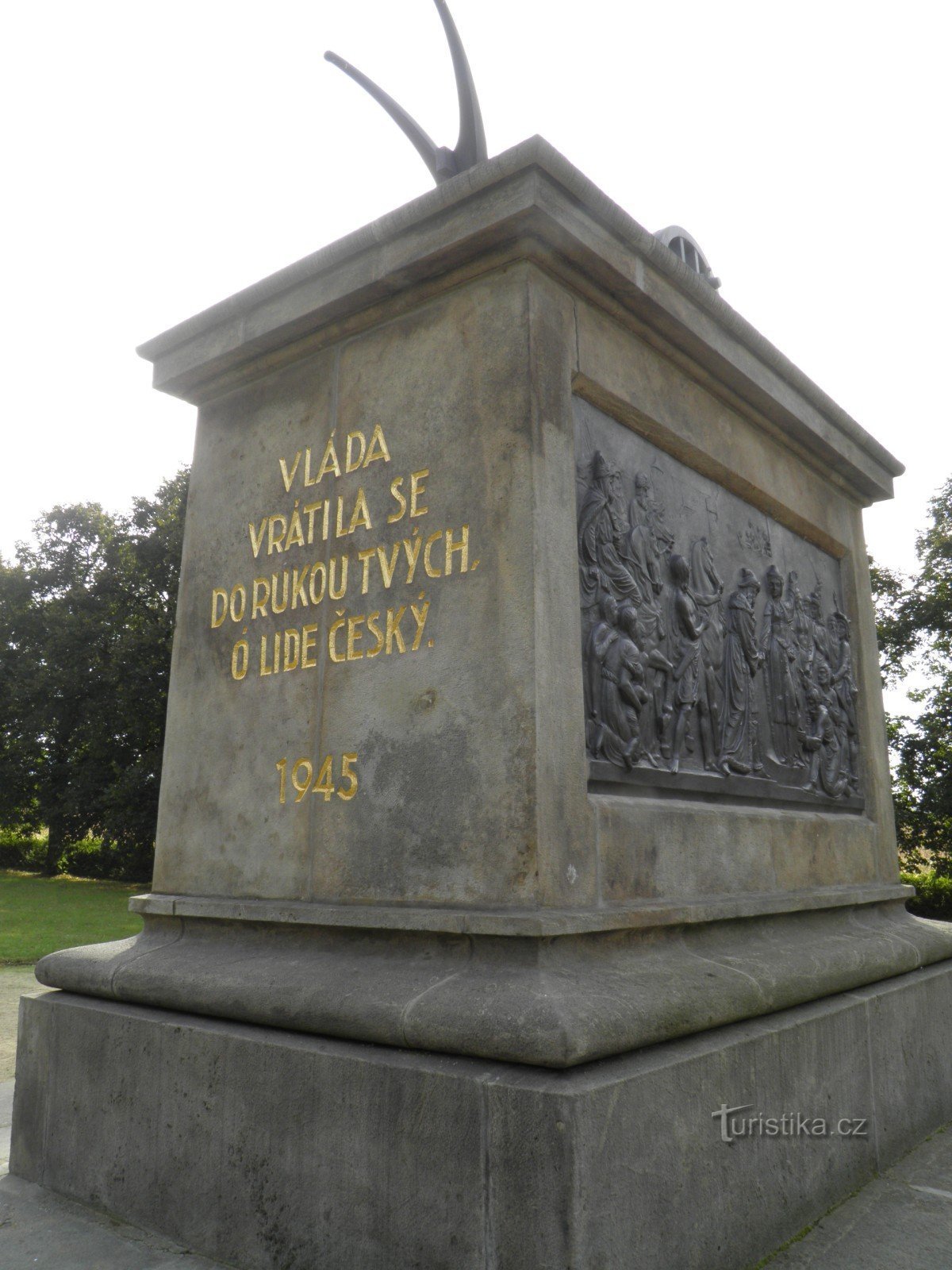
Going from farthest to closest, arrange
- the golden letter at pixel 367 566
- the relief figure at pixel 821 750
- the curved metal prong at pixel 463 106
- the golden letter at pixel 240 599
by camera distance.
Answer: the relief figure at pixel 821 750, the curved metal prong at pixel 463 106, the golden letter at pixel 240 599, the golden letter at pixel 367 566

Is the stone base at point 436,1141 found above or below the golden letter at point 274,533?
below

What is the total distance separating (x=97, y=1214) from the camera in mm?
3740

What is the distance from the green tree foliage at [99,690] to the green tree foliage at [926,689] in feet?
67.7

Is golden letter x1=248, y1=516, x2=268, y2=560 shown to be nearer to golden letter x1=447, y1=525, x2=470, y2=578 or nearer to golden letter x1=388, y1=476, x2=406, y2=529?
golden letter x1=388, y1=476, x2=406, y2=529

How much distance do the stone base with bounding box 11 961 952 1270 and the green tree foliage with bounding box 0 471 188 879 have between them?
24.2 meters

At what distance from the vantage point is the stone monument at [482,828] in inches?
120

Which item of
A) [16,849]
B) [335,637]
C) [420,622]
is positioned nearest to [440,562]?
[420,622]

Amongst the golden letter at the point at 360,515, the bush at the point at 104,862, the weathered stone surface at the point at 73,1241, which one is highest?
the golden letter at the point at 360,515

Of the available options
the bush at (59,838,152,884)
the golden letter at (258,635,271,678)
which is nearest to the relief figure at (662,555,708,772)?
the golden letter at (258,635,271,678)

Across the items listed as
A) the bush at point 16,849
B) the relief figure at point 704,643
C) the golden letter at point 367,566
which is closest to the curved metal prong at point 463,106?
the relief figure at point 704,643

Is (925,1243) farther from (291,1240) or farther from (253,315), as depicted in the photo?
(253,315)

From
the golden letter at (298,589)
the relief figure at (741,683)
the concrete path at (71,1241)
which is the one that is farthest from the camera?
the relief figure at (741,683)

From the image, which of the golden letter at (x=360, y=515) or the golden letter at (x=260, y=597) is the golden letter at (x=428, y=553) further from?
the golden letter at (x=260, y=597)

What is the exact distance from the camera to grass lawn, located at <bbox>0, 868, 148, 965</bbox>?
12.8 metres
